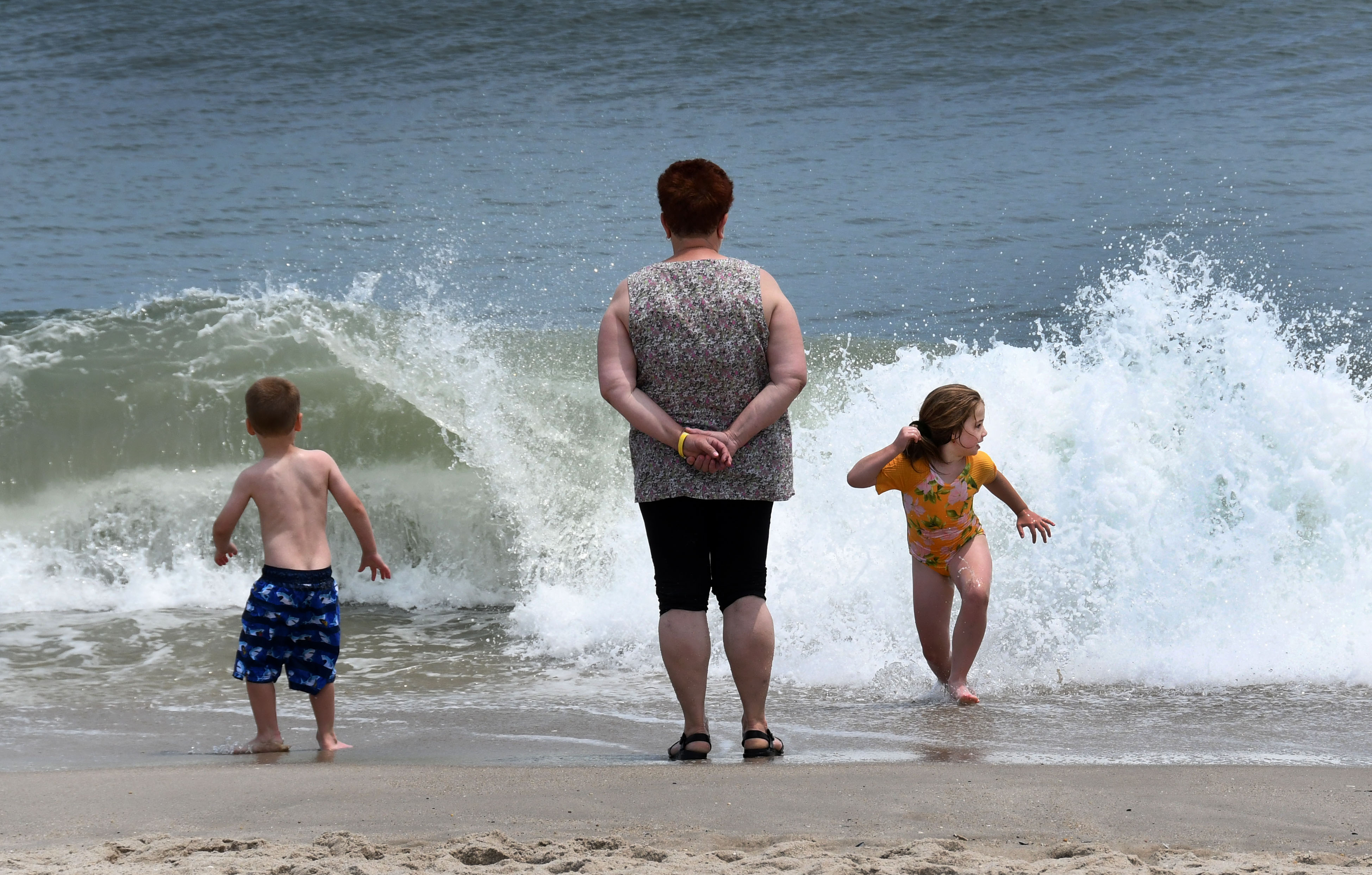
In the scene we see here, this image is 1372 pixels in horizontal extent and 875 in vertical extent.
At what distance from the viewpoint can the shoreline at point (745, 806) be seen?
2572 millimetres

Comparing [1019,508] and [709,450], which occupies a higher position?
[709,450]

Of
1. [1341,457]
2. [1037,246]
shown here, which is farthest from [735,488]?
A: [1037,246]

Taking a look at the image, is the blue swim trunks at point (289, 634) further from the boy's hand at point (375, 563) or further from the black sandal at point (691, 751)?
the black sandal at point (691, 751)

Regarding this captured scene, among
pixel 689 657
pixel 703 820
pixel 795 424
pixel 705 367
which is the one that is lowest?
pixel 703 820

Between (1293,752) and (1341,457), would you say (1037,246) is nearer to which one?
(1341,457)

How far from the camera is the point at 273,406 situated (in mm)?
3787

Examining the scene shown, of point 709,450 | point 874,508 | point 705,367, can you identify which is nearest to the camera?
point 709,450

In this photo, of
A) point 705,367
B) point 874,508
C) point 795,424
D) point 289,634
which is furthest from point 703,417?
point 795,424

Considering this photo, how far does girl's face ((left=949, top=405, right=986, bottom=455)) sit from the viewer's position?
399 centimetres

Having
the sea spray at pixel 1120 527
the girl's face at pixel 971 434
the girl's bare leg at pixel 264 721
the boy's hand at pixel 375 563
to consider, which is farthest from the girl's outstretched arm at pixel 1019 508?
the girl's bare leg at pixel 264 721

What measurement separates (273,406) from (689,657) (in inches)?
59.1

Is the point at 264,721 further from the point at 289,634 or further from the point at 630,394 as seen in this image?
the point at 630,394

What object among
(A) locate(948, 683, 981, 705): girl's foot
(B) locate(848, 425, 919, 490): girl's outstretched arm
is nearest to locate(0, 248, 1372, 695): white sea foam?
(A) locate(948, 683, 981, 705): girl's foot

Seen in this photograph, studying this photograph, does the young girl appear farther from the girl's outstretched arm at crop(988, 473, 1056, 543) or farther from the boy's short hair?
the boy's short hair
